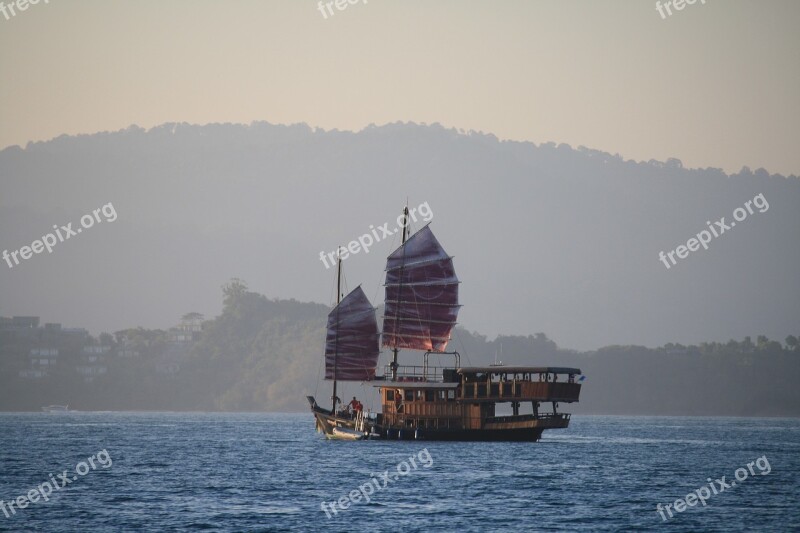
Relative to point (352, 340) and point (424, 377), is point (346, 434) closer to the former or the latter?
point (424, 377)

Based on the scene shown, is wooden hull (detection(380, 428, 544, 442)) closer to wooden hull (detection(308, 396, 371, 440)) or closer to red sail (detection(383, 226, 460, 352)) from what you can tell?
wooden hull (detection(308, 396, 371, 440))

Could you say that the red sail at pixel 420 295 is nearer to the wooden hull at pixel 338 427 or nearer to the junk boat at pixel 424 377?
the junk boat at pixel 424 377

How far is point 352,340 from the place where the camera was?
104938 millimetres

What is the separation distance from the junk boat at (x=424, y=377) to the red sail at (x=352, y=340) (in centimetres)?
8

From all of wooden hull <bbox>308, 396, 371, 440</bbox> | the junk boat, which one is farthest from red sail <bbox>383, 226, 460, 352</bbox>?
wooden hull <bbox>308, 396, 371, 440</bbox>

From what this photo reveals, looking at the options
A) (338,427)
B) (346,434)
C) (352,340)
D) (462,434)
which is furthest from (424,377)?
(338,427)

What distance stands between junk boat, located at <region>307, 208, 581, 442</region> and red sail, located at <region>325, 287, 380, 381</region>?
78 mm

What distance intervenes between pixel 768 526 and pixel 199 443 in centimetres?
6421

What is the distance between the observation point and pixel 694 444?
A: 11444 cm

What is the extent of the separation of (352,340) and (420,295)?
6398 mm

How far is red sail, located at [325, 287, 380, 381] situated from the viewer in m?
105

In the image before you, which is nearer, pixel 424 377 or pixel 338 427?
pixel 424 377

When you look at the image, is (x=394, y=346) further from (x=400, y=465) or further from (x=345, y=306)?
(x=400, y=465)

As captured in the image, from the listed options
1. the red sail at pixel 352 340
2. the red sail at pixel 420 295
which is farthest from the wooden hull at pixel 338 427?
the red sail at pixel 420 295
